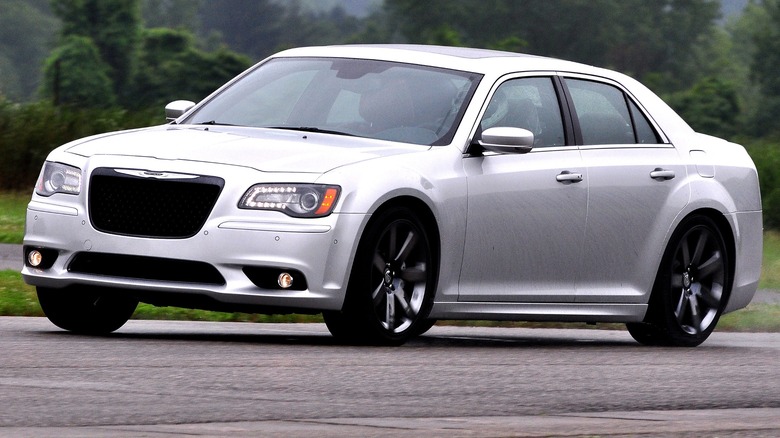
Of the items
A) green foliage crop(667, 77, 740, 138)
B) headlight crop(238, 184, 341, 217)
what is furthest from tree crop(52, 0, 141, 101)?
headlight crop(238, 184, 341, 217)

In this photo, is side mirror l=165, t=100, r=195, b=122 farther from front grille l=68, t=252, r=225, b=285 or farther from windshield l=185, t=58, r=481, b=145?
front grille l=68, t=252, r=225, b=285

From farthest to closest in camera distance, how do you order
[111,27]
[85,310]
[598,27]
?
[598,27], [111,27], [85,310]

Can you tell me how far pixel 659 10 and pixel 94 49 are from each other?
58.2 meters

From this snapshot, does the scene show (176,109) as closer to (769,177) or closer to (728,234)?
(728,234)

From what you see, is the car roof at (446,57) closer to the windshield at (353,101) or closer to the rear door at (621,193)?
the windshield at (353,101)

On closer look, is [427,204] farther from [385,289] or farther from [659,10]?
[659,10]

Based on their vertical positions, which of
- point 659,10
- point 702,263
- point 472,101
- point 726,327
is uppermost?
point 472,101

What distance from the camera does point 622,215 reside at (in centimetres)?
1070

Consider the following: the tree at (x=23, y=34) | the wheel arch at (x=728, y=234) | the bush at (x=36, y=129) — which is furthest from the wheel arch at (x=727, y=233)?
the tree at (x=23, y=34)

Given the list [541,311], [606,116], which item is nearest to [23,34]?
[606,116]

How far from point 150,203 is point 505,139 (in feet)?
6.31

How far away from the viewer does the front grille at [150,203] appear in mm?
8867

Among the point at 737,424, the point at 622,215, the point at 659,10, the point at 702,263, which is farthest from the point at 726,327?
the point at 659,10

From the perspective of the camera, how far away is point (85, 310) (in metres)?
9.62
